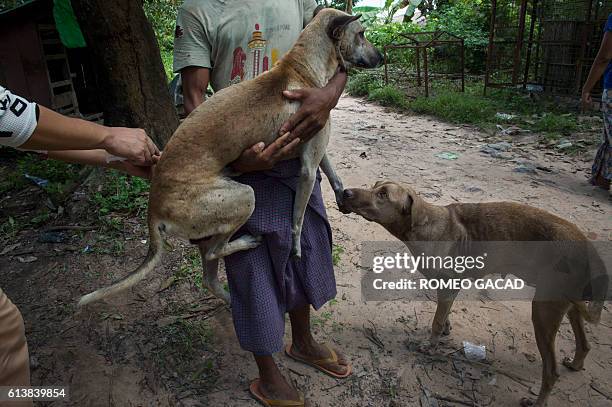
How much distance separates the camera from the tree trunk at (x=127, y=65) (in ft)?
14.5

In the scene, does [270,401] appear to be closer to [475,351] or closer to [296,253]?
[296,253]

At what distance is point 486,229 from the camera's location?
298 centimetres

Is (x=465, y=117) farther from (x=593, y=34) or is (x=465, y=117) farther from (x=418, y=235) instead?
(x=418, y=235)

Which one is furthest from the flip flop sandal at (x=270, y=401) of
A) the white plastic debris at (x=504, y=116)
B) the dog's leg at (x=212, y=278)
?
the white plastic debris at (x=504, y=116)

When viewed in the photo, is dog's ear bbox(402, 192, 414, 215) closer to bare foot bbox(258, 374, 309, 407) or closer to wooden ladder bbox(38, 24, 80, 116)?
bare foot bbox(258, 374, 309, 407)

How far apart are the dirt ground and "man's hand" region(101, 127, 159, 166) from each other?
1606mm

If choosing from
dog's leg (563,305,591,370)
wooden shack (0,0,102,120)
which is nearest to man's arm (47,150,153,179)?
dog's leg (563,305,591,370)

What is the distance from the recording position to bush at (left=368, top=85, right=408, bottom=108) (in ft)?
37.2

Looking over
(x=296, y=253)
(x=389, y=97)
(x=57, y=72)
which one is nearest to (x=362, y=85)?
(x=389, y=97)

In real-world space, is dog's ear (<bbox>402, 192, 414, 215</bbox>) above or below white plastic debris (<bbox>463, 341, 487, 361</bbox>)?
above

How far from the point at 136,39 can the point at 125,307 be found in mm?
2855

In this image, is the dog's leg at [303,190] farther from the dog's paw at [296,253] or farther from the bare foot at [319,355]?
the bare foot at [319,355]

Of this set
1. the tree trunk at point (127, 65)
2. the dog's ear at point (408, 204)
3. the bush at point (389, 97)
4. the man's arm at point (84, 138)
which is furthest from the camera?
the bush at point (389, 97)

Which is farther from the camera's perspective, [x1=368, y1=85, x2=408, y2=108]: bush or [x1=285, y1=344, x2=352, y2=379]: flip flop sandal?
[x1=368, y1=85, x2=408, y2=108]: bush
